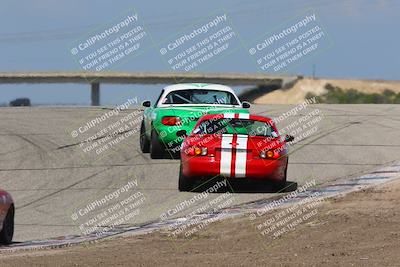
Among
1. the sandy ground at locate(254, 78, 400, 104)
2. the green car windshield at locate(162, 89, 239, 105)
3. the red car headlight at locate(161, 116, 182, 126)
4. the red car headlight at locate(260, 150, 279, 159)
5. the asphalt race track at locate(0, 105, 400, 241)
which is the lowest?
the sandy ground at locate(254, 78, 400, 104)

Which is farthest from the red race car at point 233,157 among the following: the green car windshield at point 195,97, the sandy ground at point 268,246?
the green car windshield at point 195,97

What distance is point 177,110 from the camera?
18094 mm

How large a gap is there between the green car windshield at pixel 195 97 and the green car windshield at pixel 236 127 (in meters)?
2.93

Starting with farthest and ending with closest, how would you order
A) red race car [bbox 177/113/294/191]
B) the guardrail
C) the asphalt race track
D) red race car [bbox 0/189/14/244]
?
the guardrail, red race car [bbox 177/113/294/191], the asphalt race track, red race car [bbox 0/189/14/244]

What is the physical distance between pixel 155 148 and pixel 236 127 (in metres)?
3.10

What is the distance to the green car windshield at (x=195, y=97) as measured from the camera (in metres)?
19.0

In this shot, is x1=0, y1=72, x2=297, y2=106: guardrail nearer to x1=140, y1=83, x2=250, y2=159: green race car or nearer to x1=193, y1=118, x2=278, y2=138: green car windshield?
x1=140, y1=83, x2=250, y2=159: green race car

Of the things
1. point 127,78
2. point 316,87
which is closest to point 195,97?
point 316,87

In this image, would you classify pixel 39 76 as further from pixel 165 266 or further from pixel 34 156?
pixel 165 266

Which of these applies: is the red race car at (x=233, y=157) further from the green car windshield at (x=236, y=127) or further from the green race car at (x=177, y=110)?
the green race car at (x=177, y=110)

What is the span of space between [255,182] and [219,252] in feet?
21.0

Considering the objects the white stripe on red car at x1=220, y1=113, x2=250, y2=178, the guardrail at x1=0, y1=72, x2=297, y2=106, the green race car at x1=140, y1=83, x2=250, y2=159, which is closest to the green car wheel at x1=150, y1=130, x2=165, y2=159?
the green race car at x1=140, y1=83, x2=250, y2=159

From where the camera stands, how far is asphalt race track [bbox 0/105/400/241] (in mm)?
14711

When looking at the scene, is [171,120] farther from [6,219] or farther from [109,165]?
[6,219]
